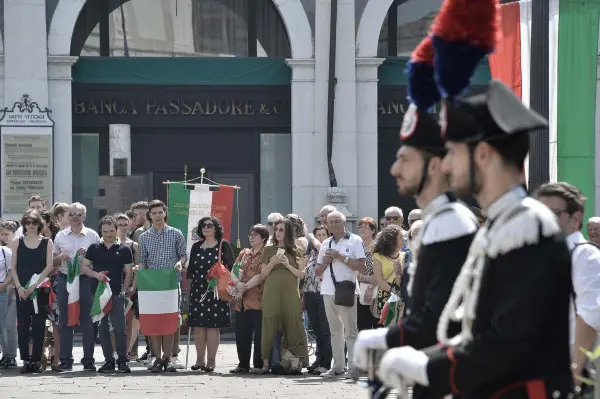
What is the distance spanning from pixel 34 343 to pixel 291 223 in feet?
9.89

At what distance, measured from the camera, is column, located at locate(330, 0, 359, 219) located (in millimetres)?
23141

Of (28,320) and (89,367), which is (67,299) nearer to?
(28,320)

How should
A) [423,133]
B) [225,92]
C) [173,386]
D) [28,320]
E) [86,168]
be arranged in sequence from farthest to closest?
[225,92]
[86,168]
[28,320]
[173,386]
[423,133]

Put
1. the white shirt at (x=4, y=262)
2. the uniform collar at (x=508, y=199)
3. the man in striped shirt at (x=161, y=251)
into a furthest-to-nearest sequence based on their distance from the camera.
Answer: the white shirt at (x=4, y=262) → the man in striped shirt at (x=161, y=251) → the uniform collar at (x=508, y=199)

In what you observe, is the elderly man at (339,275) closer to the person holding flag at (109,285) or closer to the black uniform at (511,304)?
the person holding flag at (109,285)

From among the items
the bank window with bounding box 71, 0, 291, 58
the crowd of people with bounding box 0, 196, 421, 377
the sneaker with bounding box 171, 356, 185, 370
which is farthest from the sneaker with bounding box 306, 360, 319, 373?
the bank window with bounding box 71, 0, 291, 58

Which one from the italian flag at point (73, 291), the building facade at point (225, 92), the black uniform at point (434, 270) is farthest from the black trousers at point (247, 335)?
the black uniform at point (434, 270)

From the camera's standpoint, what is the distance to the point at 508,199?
4242 mm

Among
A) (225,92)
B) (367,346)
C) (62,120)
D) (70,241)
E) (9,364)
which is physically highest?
(225,92)

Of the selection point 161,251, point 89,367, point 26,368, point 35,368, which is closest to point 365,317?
point 161,251

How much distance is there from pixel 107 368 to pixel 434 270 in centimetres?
1097

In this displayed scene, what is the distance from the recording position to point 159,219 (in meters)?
15.9

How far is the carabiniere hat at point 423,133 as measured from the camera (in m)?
5.28

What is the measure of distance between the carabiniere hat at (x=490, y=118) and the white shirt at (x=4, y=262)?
39.8ft
